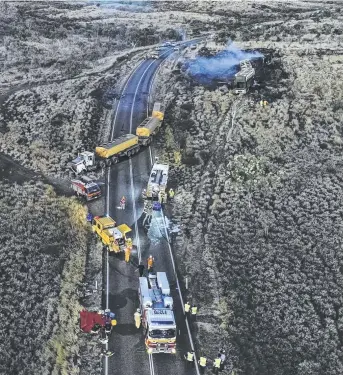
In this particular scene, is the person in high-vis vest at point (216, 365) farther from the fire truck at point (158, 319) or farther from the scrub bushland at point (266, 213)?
the fire truck at point (158, 319)

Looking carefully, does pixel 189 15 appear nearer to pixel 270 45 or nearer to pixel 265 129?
pixel 270 45

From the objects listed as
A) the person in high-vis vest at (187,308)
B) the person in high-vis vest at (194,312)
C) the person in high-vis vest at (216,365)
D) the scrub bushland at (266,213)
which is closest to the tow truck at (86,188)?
the scrub bushland at (266,213)

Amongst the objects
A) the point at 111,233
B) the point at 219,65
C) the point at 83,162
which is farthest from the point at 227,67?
the point at 111,233

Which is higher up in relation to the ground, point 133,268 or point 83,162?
point 83,162

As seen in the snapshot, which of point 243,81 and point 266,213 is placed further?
point 243,81

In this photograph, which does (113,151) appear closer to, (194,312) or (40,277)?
(40,277)

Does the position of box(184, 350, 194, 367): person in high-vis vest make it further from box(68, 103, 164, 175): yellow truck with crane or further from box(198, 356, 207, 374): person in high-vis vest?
box(68, 103, 164, 175): yellow truck with crane
